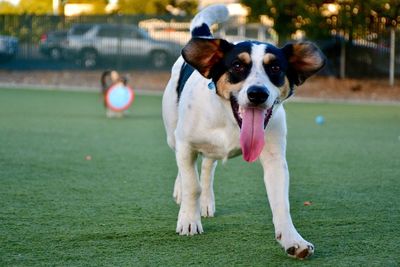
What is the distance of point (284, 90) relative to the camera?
5586 mm

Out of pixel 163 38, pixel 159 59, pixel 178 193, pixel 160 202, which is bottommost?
pixel 159 59

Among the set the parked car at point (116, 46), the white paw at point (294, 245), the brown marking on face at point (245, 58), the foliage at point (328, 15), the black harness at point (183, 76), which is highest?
the brown marking on face at point (245, 58)

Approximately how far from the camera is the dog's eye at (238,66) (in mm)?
5445

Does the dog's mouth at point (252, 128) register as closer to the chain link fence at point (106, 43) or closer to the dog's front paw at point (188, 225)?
the dog's front paw at point (188, 225)

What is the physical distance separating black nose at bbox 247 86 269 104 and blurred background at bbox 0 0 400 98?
20248mm

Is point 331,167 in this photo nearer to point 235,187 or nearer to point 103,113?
point 235,187

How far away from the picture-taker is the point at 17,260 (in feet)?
16.3

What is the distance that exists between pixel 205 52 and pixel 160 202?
6.02ft

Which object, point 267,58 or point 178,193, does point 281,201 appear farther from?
point 178,193

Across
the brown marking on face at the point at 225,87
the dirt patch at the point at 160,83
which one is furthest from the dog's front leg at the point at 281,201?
the dirt patch at the point at 160,83

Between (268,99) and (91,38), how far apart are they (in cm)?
2666

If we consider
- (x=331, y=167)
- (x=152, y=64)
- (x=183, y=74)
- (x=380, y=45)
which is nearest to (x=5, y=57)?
(x=152, y=64)

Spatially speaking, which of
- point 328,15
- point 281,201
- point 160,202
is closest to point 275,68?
point 281,201

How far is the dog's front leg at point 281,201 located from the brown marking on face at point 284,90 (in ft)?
1.01
